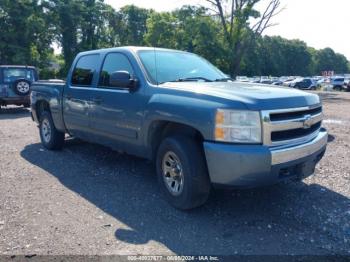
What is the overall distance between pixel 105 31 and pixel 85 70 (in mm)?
55113

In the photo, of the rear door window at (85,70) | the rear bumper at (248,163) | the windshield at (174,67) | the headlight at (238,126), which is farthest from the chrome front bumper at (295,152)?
the rear door window at (85,70)

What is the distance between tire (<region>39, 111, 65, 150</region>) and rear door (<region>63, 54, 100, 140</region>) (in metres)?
0.81

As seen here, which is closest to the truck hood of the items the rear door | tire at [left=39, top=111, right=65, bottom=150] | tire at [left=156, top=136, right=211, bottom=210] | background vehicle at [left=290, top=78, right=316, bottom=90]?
tire at [left=156, top=136, right=211, bottom=210]

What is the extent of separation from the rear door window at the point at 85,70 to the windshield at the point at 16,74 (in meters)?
9.88

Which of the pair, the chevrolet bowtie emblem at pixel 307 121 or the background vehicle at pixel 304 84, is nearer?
the chevrolet bowtie emblem at pixel 307 121

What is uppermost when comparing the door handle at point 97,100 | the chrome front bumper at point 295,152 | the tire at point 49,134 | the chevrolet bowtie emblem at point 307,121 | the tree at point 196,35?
the tree at point 196,35

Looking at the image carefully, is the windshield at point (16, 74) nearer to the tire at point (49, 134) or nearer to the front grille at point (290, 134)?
the tire at point (49, 134)

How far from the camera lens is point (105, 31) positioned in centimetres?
5831

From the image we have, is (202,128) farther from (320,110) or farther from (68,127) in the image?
(68,127)

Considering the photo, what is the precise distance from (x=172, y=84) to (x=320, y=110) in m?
1.89

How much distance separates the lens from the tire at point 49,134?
7184 millimetres

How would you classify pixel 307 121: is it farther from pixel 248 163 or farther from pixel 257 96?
pixel 248 163

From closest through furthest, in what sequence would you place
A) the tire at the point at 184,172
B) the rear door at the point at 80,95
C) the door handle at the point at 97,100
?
1. the tire at the point at 184,172
2. the door handle at the point at 97,100
3. the rear door at the point at 80,95

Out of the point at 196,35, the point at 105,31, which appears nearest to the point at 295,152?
the point at 196,35
